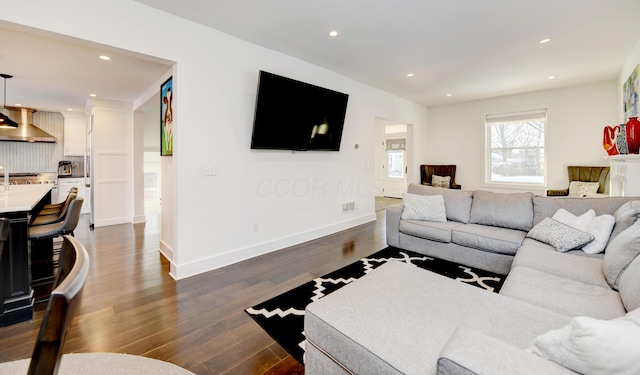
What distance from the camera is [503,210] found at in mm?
3168

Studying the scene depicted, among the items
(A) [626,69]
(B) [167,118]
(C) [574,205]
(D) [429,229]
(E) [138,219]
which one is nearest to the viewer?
(C) [574,205]

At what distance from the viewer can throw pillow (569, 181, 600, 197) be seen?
4723 mm

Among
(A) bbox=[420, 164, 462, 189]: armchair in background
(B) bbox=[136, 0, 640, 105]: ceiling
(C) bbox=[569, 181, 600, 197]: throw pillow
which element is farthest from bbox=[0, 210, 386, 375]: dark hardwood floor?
(C) bbox=[569, 181, 600, 197]: throw pillow

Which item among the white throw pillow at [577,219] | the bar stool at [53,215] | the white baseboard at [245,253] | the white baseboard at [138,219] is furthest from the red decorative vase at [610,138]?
the white baseboard at [138,219]

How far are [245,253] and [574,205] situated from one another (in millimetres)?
3548

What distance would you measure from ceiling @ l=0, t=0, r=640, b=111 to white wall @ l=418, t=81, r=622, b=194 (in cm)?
41

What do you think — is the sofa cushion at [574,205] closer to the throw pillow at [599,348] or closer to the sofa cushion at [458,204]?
the sofa cushion at [458,204]

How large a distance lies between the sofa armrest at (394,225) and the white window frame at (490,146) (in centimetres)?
381

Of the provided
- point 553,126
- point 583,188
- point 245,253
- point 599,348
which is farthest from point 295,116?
point 553,126

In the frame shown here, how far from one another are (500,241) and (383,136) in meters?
6.25

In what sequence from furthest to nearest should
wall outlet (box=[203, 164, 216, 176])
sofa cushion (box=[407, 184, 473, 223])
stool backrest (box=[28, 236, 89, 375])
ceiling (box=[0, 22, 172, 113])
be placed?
sofa cushion (box=[407, 184, 473, 223])
wall outlet (box=[203, 164, 216, 176])
ceiling (box=[0, 22, 172, 113])
stool backrest (box=[28, 236, 89, 375])

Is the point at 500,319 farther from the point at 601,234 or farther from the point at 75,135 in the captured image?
the point at 75,135

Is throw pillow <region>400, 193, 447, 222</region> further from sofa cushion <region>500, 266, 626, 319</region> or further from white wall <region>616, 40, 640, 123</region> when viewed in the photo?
white wall <region>616, 40, 640, 123</region>

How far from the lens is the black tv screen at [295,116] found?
3.29 metres
